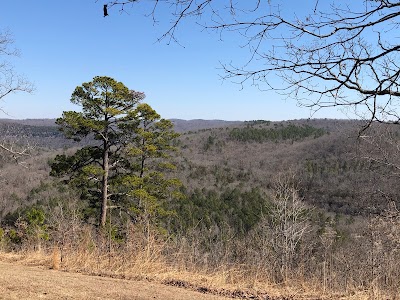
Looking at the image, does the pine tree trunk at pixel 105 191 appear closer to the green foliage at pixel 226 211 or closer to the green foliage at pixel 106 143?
the green foliage at pixel 106 143

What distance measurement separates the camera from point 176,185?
85.6 feet

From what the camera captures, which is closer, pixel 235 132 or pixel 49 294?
pixel 49 294

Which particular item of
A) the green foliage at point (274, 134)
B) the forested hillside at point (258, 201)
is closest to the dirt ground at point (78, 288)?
the forested hillside at point (258, 201)

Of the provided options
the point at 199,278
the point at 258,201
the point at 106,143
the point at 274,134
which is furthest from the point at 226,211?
the point at 274,134

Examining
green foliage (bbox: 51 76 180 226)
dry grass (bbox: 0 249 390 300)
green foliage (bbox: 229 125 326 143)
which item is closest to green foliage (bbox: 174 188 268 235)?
green foliage (bbox: 51 76 180 226)

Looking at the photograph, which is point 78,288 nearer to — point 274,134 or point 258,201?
point 258,201

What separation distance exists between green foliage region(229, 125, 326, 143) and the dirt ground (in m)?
139

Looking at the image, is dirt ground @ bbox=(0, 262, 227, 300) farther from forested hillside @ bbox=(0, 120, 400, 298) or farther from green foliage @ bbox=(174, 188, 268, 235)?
green foliage @ bbox=(174, 188, 268, 235)

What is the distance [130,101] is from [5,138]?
10872 mm

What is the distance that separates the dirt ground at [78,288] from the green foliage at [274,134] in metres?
139

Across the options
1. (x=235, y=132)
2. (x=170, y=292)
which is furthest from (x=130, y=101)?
(x=235, y=132)

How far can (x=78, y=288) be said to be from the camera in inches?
210

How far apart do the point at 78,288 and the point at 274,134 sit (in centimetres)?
14269

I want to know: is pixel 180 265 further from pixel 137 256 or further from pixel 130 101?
pixel 130 101
